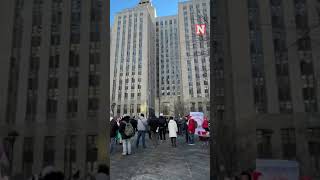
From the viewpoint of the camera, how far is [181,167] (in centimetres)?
900

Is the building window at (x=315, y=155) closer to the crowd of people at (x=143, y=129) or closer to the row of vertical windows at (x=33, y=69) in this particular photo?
the crowd of people at (x=143, y=129)

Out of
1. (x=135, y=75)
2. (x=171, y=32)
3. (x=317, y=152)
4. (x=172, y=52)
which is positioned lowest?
(x=317, y=152)

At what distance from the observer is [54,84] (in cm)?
728

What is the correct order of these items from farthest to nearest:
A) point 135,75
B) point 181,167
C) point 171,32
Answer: point 171,32, point 135,75, point 181,167

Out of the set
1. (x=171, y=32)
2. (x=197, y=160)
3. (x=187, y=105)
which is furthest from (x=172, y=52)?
(x=197, y=160)

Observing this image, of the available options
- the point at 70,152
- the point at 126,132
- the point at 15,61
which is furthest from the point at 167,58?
the point at 70,152

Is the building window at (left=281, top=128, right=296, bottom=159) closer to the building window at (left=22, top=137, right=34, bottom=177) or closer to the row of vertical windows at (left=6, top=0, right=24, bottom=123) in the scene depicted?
the building window at (left=22, top=137, right=34, bottom=177)

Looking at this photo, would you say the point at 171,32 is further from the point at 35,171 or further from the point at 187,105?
the point at 35,171

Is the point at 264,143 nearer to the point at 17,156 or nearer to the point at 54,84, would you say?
the point at 54,84

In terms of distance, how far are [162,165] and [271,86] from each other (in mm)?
3919

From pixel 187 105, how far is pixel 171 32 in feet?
95.9

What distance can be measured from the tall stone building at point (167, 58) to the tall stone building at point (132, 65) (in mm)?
7230

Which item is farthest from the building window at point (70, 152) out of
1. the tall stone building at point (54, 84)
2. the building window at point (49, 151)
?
the building window at point (49, 151)

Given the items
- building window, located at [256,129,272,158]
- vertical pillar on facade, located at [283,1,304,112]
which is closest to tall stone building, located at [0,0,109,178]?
building window, located at [256,129,272,158]
